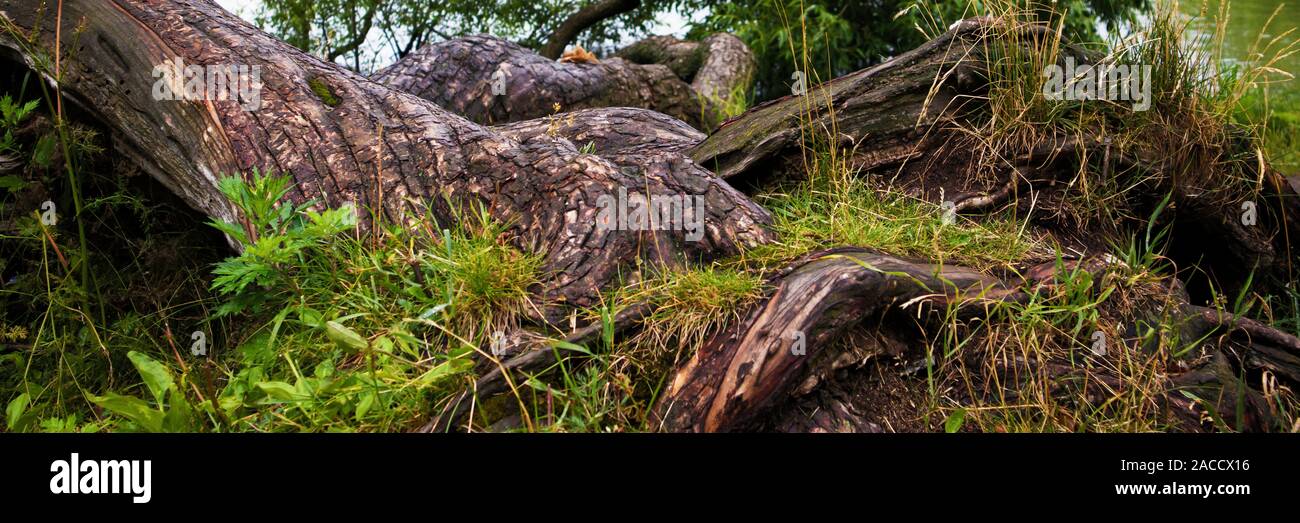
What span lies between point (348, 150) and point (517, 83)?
8.49ft

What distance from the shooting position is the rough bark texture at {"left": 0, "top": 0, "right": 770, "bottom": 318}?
3061mm

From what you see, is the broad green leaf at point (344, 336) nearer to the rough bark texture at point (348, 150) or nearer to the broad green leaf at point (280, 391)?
the broad green leaf at point (280, 391)

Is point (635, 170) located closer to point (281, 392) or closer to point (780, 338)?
point (780, 338)

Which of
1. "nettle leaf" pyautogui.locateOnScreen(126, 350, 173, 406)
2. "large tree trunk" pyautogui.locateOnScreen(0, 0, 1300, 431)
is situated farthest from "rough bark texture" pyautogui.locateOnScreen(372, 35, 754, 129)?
"nettle leaf" pyautogui.locateOnScreen(126, 350, 173, 406)

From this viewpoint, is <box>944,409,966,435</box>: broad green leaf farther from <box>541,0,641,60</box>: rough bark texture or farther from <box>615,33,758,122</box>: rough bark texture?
<box>541,0,641,60</box>: rough bark texture

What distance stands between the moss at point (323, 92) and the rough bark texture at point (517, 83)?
2.06 meters

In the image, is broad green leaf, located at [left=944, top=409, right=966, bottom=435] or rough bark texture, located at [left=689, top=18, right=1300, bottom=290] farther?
rough bark texture, located at [left=689, top=18, right=1300, bottom=290]

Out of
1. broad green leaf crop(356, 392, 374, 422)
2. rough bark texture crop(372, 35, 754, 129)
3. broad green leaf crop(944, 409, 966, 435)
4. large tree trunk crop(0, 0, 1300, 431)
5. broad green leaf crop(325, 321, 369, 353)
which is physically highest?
rough bark texture crop(372, 35, 754, 129)

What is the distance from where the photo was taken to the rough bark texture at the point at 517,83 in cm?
588

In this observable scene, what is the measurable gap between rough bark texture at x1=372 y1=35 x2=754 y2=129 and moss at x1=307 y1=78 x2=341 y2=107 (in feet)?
6.76

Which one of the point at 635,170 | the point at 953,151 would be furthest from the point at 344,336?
the point at 953,151

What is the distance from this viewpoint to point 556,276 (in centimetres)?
289
